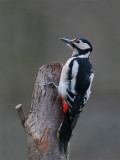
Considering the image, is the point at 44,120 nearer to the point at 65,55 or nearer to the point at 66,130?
the point at 66,130

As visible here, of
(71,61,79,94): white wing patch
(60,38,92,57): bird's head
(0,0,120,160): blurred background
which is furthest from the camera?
(0,0,120,160): blurred background

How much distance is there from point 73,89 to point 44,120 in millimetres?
470

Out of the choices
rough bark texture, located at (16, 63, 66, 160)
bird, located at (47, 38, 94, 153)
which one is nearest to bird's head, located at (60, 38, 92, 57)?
bird, located at (47, 38, 94, 153)

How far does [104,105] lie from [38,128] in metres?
4.60

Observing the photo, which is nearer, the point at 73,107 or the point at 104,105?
the point at 73,107

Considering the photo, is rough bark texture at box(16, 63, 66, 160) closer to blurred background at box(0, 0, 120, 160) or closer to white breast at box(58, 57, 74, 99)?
white breast at box(58, 57, 74, 99)

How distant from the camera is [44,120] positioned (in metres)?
4.25

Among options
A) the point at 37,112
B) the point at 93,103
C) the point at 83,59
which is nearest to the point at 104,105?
the point at 93,103

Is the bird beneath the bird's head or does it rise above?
beneath

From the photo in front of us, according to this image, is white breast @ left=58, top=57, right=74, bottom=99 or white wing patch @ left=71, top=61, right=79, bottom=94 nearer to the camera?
white breast @ left=58, top=57, right=74, bottom=99

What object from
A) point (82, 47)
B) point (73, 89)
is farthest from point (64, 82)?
point (82, 47)

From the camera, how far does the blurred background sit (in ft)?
27.5

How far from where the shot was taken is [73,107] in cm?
443

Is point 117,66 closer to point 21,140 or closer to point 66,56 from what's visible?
point 66,56
